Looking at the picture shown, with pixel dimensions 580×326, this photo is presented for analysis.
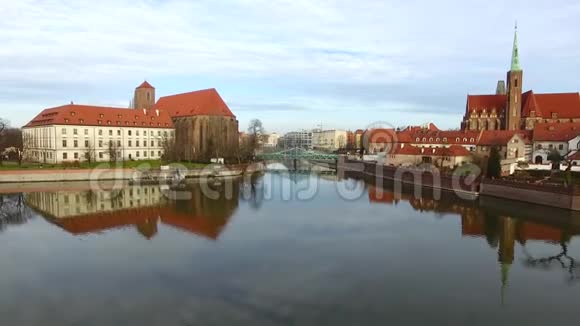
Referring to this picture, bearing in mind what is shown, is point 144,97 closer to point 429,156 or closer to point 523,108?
point 429,156

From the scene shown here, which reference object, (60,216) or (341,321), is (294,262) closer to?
(341,321)

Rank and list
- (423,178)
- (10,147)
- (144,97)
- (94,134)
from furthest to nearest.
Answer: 1. (144,97)
2. (10,147)
3. (94,134)
4. (423,178)

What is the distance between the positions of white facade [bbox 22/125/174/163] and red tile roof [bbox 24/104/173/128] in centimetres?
41

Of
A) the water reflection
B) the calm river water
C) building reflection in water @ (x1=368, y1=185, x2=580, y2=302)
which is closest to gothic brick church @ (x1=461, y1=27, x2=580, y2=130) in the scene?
building reflection in water @ (x1=368, y1=185, x2=580, y2=302)

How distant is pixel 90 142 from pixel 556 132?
41.6m

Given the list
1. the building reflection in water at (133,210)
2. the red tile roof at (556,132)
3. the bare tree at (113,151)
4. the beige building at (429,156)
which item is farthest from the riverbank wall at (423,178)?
the bare tree at (113,151)

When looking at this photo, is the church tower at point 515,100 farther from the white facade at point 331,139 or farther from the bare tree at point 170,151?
the white facade at point 331,139

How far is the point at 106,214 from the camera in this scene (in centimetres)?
1972

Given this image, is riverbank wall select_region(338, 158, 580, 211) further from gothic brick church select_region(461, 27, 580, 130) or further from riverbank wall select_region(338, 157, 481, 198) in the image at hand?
gothic brick church select_region(461, 27, 580, 130)

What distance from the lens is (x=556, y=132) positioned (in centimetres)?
3566

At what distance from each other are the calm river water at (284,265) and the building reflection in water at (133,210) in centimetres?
12

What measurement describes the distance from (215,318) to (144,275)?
359 centimetres

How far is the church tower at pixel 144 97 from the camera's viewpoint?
180ft

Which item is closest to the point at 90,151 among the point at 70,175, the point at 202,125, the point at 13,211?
the point at 70,175
